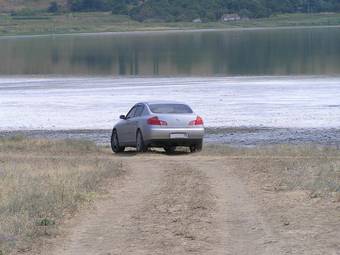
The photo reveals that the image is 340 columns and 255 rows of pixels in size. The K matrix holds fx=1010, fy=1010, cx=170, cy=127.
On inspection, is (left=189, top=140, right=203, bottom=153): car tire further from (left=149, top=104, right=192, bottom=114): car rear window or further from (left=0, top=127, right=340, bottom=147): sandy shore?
(left=0, top=127, right=340, bottom=147): sandy shore

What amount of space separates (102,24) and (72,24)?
206 inches

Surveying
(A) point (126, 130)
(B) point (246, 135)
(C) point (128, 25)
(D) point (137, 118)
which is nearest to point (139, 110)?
(D) point (137, 118)

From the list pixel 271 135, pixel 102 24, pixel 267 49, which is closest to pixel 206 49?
pixel 267 49

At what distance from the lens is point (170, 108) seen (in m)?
24.9

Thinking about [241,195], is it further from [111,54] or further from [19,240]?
[111,54]

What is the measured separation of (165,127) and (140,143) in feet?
3.04

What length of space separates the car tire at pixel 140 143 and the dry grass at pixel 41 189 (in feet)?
3.90

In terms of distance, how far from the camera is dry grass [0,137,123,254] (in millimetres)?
11008

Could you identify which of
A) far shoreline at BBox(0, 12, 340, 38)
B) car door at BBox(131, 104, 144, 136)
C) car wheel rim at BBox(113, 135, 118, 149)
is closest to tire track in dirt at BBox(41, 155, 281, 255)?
car door at BBox(131, 104, 144, 136)

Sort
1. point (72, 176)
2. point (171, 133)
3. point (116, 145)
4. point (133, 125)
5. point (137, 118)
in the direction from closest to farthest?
1. point (72, 176)
2. point (171, 133)
3. point (137, 118)
4. point (133, 125)
5. point (116, 145)

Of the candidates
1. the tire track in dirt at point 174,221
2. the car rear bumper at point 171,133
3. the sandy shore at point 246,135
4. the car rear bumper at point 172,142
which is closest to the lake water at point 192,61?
Result: the sandy shore at point 246,135

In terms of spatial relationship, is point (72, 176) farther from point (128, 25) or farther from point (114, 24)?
point (128, 25)

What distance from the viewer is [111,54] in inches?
3686

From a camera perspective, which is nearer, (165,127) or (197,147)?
(165,127)
